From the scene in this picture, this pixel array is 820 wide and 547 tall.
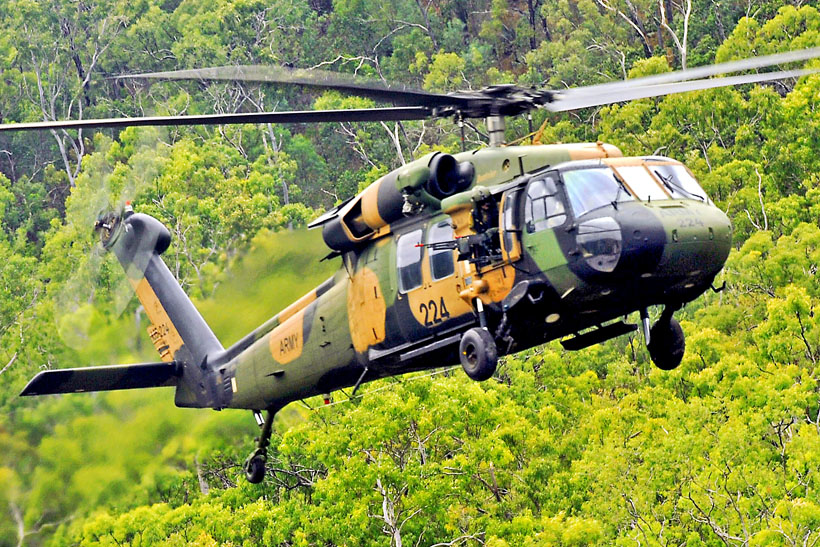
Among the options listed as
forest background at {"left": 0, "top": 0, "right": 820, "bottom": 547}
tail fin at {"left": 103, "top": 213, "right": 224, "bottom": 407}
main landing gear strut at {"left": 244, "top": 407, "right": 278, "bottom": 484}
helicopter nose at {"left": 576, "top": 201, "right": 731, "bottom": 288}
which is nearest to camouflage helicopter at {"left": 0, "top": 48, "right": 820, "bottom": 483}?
helicopter nose at {"left": 576, "top": 201, "right": 731, "bottom": 288}

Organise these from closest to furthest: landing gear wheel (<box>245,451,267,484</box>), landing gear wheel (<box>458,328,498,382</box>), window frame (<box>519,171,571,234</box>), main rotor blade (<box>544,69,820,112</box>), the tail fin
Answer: window frame (<box>519,171,571,234</box>) → landing gear wheel (<box>458,328,498,382</box>) → main rotor blade (<box>544,69,820,112</box>) → landing gear wheel (<box>245,451,267,484</box>) → the tail fin

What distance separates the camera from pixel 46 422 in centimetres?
3064

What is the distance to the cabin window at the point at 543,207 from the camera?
1691 cm

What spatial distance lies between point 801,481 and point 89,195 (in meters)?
18.1

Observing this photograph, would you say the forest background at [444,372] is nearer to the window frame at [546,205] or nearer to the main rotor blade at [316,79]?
the main rotor blade at [316,79]

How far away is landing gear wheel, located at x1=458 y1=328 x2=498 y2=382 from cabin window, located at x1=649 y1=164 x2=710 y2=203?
2.57m

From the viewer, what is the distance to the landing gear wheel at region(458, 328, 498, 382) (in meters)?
17.0

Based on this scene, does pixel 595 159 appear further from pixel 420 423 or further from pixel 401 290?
pixel 420 423

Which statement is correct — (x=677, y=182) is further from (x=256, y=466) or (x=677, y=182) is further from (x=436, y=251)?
(x=256, y=466)

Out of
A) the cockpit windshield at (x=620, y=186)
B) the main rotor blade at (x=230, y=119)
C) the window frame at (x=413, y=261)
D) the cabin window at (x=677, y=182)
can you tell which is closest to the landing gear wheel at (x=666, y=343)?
the cabin window at (x=677, y=182)

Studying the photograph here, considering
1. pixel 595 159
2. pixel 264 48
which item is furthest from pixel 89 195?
pixel 264 48

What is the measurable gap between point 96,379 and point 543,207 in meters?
8.49

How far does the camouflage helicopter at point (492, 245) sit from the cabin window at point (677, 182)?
0.07 feet

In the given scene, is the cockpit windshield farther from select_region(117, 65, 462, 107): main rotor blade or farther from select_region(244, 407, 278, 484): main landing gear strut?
select_region(244, 407, 278, 484): main landing gear strut
